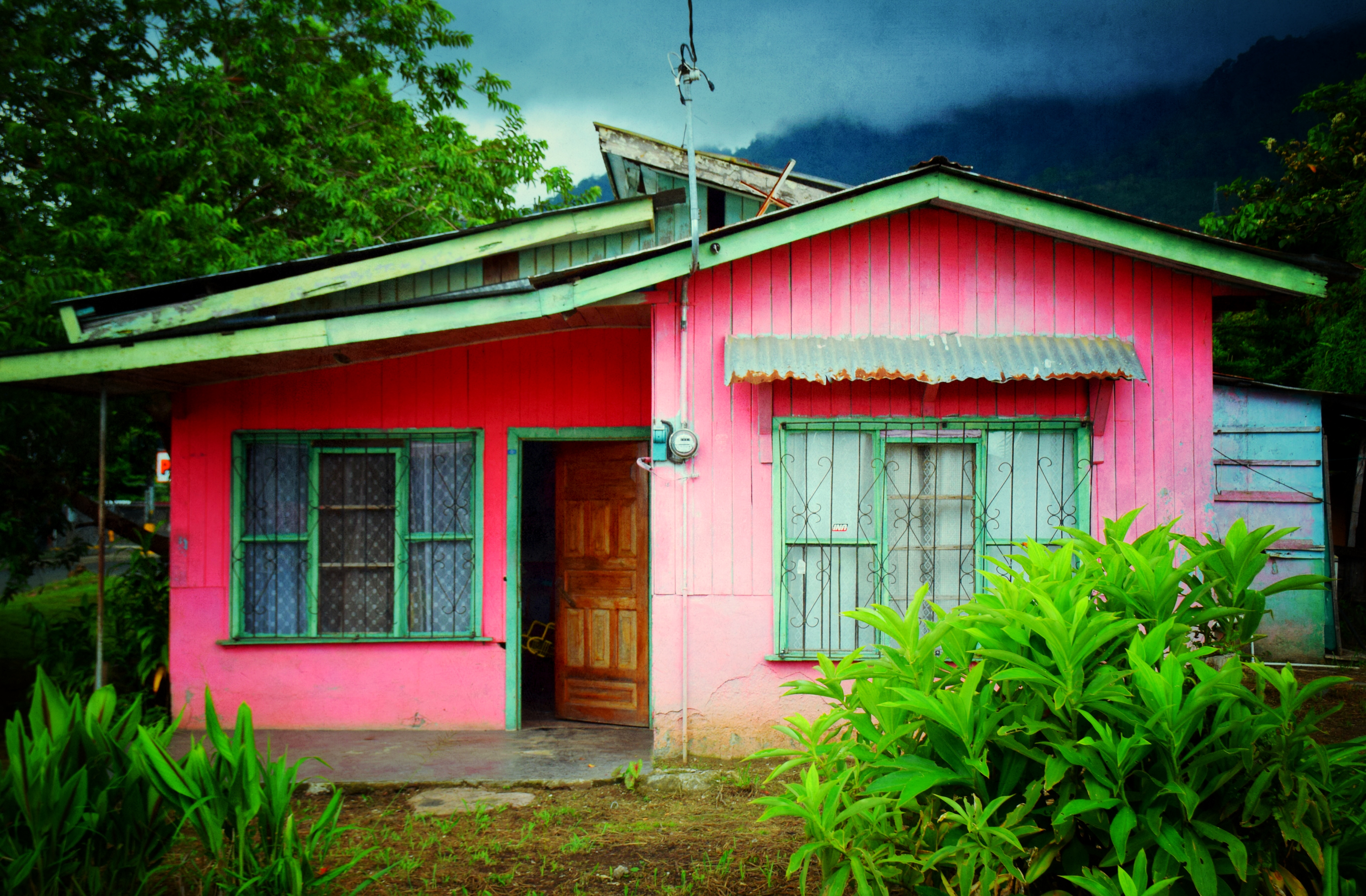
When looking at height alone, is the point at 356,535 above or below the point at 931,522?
below

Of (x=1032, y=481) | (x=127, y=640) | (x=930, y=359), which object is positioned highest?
(x=930, y=359)

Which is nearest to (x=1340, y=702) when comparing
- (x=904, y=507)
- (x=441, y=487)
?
(x=904, y=507)

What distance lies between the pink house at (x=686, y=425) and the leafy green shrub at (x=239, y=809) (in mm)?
2304

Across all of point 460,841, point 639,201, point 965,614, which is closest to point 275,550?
point 460,841

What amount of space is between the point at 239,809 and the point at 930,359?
403 cm

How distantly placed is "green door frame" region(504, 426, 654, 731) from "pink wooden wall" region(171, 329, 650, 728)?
4 cm

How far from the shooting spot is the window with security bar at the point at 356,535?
5875 millimetres

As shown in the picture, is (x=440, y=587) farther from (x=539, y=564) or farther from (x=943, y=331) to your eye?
(x=943, y=331)

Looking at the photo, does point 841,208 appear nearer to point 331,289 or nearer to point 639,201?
point 639,201

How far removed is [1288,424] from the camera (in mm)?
8016

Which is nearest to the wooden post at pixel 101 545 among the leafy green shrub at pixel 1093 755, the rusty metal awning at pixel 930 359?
the rusty metal awning at pixel 930 359

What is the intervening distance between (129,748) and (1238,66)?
2423cm

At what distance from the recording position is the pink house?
193 inches

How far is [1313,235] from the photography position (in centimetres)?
981
